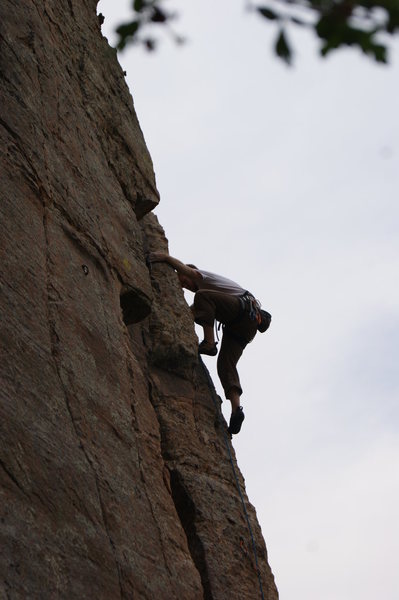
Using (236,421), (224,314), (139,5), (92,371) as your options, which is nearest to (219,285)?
(224,314)

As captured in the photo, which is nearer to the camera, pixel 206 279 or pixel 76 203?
pixel 76 203

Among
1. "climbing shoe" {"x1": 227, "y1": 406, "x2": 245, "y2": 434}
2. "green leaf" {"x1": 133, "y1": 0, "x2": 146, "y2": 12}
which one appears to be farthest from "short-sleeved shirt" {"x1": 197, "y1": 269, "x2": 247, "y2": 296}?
"green leaf" {"x1": 133, "y1": 0, "x2": 146, "y2": 12}

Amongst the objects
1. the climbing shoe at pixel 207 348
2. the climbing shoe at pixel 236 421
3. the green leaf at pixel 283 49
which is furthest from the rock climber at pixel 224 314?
the green leaf at pixel 283 49

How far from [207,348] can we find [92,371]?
3.23 metres

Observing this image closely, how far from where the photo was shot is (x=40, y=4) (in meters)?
9.55

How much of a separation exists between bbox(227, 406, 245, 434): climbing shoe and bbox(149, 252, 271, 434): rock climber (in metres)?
0.20

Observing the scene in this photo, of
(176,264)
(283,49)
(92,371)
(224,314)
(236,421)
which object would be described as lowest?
(283,49)

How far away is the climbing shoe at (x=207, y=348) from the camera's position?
10.6m

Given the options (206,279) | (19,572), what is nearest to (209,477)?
(206,279)

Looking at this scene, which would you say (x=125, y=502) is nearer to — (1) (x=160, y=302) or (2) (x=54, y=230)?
(2) (x=54, y=230)

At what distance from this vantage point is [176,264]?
10.8 meters

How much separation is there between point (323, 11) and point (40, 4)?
6.35 metres

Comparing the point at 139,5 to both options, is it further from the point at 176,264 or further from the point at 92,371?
the point at 176,264

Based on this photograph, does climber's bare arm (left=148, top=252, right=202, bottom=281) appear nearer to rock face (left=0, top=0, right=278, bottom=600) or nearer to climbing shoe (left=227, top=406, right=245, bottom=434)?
rock face (left=0, top=0, right=278, bottom=600)
